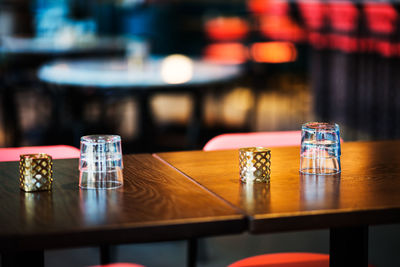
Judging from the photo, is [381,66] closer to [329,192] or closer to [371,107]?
[371,107]

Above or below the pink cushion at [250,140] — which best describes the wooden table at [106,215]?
below

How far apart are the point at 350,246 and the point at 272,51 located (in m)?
7.00

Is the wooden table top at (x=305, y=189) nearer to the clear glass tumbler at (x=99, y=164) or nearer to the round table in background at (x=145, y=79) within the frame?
the clear glass tumbler at (x=99, y=164)

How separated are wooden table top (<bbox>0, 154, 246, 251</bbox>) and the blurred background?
2.17 m

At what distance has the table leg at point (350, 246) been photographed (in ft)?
4.55

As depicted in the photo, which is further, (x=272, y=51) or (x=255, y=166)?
(x=272, y=51)

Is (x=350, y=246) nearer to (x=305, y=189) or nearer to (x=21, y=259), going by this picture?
(x=305, y=189)

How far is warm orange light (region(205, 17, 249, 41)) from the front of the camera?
930cm

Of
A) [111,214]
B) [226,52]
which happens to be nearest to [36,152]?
[111,214]

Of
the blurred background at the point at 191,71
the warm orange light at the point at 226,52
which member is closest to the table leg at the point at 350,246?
the blurred background at the point at 191,71

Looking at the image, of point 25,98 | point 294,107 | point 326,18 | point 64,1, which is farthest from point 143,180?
point 64,1

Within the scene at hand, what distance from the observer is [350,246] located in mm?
1397

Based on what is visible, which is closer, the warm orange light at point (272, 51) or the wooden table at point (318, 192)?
the wooden table at point (318, 192)

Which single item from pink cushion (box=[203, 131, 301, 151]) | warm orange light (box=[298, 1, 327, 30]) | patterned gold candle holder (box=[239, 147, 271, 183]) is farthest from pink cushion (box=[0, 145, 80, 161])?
warm orange light (box=[298, 1, 327, 30])
